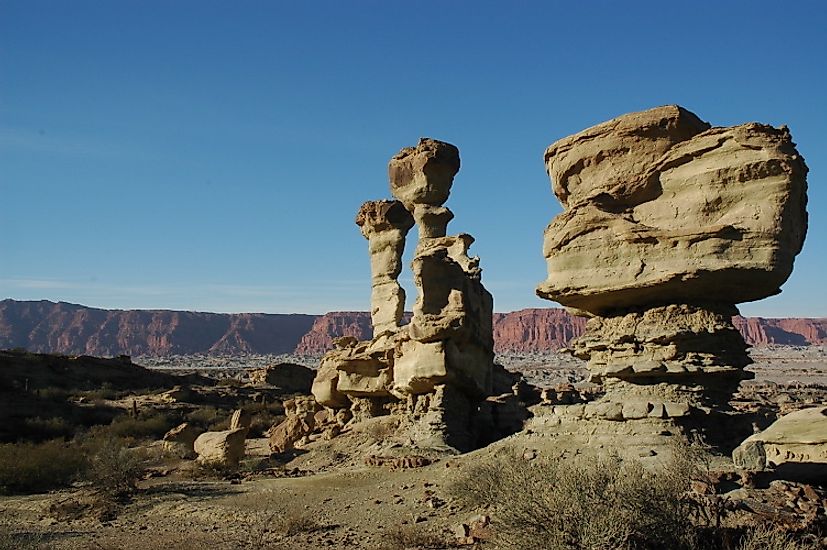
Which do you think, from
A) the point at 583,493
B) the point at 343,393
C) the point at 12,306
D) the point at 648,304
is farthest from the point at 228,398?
the point at 12,306

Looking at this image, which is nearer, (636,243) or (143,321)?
(636,243)

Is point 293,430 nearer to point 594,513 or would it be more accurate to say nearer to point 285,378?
point 594,513

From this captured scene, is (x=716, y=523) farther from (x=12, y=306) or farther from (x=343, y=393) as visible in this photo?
(x=12, y=306)

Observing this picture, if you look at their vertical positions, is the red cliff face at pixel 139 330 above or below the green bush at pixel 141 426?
above

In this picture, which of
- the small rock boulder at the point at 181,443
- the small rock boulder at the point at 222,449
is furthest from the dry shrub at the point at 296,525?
the small rock boulder at the point at 181,443

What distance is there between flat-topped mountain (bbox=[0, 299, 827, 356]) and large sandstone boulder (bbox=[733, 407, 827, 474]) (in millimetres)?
139772

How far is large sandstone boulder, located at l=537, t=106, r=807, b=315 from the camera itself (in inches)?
428

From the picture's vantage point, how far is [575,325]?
15550 cm

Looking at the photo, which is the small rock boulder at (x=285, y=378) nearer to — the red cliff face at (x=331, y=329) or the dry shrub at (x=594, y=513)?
the dry shrub at (x=594, y=513)

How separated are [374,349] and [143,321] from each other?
164316 millimetres

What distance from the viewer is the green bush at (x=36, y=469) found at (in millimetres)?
14992

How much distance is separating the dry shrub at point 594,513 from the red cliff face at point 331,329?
5886 inches

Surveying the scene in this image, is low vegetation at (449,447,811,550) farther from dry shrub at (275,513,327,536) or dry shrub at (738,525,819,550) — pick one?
dry shrub at (275,513,327,536)

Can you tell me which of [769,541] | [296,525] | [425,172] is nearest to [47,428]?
[425,172]
